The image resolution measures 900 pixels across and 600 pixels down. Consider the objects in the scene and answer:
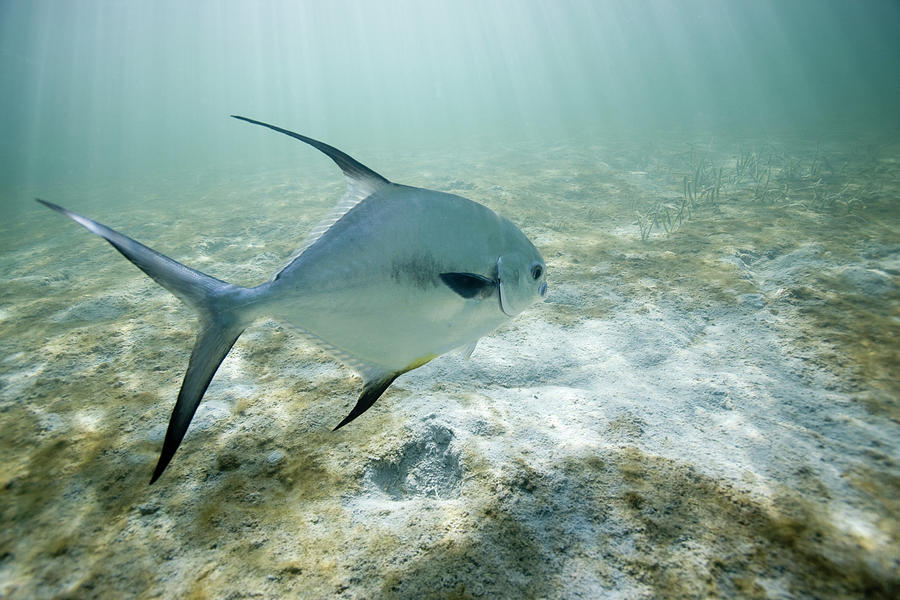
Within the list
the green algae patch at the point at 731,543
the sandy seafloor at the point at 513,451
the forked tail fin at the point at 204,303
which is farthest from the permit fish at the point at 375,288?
the green algae patch at the point at 731,543

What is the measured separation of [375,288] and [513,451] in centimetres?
98

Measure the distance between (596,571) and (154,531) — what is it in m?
1.56

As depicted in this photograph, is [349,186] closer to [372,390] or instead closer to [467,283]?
[467,283]

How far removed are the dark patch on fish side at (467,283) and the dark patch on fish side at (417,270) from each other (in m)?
0.05

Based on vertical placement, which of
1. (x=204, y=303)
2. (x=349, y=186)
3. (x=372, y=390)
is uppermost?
(x=349, y=186)

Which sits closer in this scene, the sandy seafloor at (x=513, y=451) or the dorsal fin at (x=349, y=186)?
the sandy seafloor at (x=513, y=451)

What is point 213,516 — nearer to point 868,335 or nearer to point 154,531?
point 154,531

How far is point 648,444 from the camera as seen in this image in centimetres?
171

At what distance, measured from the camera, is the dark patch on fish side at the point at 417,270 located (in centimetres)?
129

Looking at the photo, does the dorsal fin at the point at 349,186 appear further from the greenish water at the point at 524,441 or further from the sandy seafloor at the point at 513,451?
the sandy seafloor at the point at 513,451

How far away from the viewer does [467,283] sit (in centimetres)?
131

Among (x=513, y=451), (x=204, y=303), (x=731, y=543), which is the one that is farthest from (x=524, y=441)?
(x=204, y=303)

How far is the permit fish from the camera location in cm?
121

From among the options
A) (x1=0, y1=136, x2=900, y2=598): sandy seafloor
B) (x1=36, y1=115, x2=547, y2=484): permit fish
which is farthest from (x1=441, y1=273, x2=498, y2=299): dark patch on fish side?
(x1=0, y1=136, x2=900, y2=598): sandy seafloor
